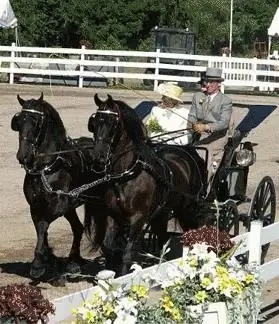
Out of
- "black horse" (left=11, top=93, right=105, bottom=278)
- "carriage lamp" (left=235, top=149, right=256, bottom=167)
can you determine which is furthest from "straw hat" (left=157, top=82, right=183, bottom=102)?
"black horse" (left=11, top=93, right=105, bottom=278)

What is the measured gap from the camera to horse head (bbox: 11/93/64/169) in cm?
946

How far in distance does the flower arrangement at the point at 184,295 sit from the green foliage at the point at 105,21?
45845 mm

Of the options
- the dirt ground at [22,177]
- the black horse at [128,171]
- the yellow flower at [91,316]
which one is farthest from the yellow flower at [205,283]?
the black horse at [128,171]

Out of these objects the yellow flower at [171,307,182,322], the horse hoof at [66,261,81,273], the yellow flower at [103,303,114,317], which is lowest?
the horse hoof at [66,261,81,273]

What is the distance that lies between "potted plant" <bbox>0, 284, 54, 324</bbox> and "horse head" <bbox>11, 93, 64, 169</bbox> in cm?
454

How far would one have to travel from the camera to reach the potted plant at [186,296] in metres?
5.16

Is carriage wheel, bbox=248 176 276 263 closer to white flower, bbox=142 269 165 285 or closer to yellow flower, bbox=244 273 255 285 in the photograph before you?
yellow flower, bbox=244 273 255 285

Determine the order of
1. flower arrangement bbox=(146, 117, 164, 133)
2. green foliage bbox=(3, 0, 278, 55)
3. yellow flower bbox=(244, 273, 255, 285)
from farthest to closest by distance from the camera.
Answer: green foliage bbox=(3, 0, 278, 55)
flower arrangement bbox=(146, 117, 164, 133)
yellow flower bbox=(244, 273, 255, 285)

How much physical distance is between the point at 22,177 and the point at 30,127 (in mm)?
7684

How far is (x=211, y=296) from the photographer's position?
5.80 metres

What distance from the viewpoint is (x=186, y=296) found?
565cm

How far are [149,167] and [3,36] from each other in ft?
139

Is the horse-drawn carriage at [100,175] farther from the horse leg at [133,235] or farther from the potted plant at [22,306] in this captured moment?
the potted plant at [22,306]

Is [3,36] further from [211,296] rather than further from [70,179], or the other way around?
[211,296]
